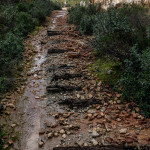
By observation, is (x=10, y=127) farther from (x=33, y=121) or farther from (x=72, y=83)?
(x=72, y=83)

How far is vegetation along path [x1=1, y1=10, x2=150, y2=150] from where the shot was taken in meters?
3.44

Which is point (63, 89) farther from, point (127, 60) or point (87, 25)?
point (87, 25)

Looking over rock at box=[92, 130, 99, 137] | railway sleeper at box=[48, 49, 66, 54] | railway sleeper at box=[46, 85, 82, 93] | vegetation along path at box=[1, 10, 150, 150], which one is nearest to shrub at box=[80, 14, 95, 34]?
railway sleeper at box=[48, 49, 66, 54]

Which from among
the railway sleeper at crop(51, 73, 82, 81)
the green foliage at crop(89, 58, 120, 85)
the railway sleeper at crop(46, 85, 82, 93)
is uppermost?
the green foliage at crop(89, 58, 120, 85)

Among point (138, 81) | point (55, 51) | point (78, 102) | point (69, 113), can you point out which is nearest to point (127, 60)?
point (138, 81)

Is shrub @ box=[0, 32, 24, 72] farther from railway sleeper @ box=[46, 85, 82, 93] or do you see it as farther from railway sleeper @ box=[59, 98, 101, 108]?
railway sleeper @ box=[59, 98, 101, 108]

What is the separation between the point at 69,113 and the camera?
4277mm

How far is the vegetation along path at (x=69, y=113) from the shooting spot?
3438 mm

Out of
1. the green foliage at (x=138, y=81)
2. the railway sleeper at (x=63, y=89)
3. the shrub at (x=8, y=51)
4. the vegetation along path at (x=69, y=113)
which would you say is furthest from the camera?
the shrub at (x=8, y=51)

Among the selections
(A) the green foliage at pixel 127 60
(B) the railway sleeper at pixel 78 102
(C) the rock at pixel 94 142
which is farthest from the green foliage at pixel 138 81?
(C) the rock at pixel 94 142

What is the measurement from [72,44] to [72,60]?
1.92 metres

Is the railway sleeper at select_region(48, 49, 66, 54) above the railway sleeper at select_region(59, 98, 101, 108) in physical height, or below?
above

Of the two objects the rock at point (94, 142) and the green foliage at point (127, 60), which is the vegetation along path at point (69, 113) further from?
the green foliage at point (127, 60)

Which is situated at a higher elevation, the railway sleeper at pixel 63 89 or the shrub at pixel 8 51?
the shrub at pixel 8 51
